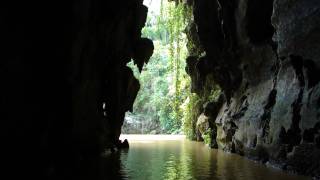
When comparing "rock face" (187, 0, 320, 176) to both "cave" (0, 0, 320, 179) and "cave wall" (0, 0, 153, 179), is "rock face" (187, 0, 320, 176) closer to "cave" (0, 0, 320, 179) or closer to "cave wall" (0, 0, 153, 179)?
"cave" (0, 0, 320, 179)

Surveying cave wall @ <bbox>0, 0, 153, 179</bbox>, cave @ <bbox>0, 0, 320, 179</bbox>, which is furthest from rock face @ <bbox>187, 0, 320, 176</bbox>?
cave wall @ <bbox>0, 0, 153, 179</bbox>

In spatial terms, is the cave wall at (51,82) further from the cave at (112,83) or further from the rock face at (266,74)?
the rock face at (266,74)

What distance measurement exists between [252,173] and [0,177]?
335 inches

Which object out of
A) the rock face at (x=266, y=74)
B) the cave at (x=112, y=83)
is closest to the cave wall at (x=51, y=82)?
the cave at (x=112, y=83)

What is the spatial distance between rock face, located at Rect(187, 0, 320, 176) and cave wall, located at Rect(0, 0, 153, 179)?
7289 millimetres

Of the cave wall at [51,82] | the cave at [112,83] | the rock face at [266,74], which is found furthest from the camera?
the rock face at [266,74]

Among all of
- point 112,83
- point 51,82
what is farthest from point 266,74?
point 51,82

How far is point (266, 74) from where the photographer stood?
2148cm

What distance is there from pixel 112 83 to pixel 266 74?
9623mm

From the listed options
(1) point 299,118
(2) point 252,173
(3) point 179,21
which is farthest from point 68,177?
(3) point 179,21

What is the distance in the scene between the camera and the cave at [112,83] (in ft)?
44.0

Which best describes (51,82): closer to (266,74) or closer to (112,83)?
(112,83)

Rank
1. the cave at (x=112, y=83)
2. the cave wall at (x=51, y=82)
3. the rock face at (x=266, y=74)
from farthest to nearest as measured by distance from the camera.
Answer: the rock face at (x=266, y=74), the cave at (x=112, y=83), the cave wall at (x=51, y=82)

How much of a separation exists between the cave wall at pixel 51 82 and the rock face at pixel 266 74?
729 centimetres
